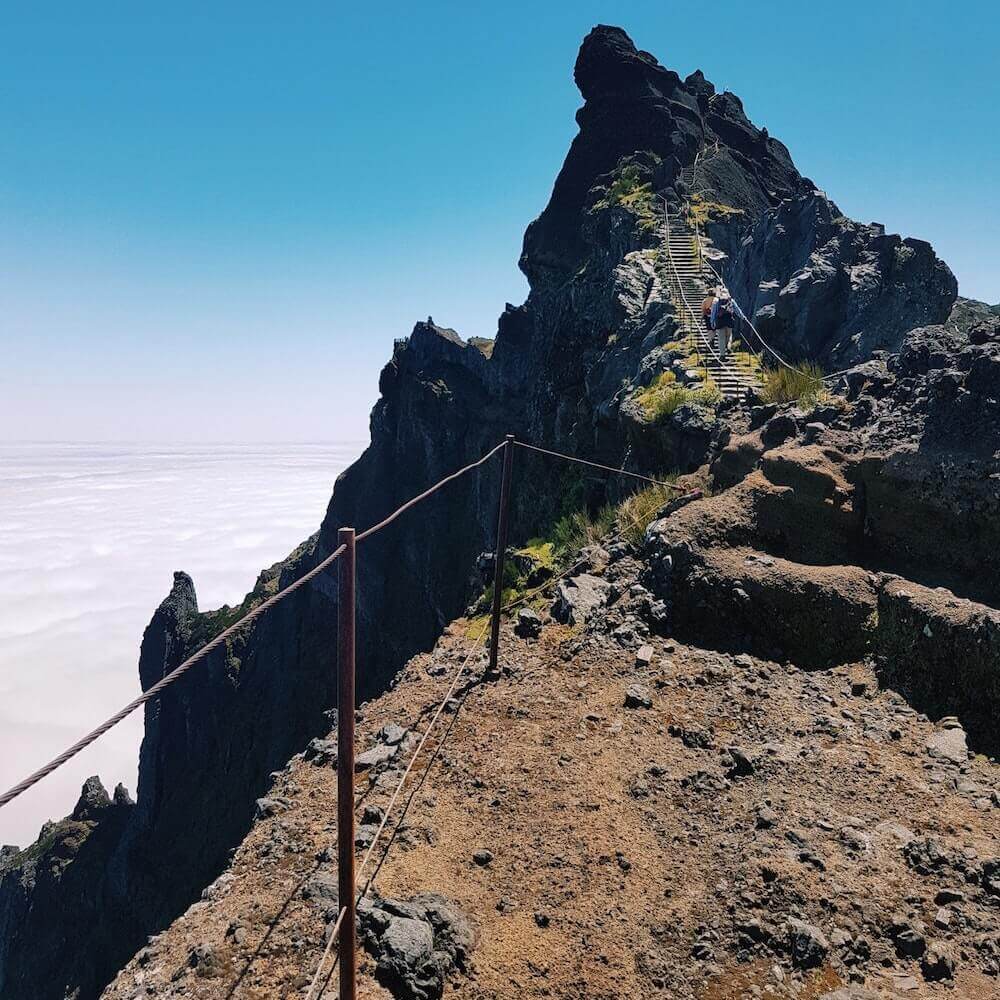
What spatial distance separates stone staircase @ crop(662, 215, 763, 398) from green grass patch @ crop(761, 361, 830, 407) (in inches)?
41.9

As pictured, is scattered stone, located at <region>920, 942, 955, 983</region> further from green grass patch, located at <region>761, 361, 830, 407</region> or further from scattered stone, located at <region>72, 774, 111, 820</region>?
scattered stone, located at <region>72, 774, 111, 820</region>

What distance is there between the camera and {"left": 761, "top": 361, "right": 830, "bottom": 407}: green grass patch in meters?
11.1

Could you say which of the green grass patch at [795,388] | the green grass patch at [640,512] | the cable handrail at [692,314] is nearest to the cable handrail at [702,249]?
the cable handrail at [692,314]

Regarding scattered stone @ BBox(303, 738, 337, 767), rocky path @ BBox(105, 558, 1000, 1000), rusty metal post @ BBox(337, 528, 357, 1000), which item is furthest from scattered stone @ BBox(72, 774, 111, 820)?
rusty metal post @ BBox(337, 528, 357, 1000)

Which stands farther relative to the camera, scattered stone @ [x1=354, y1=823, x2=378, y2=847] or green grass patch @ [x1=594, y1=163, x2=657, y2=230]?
green grass patch @ [x1=594, y1=163, x2=657, y2=230]

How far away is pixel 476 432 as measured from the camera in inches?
1909

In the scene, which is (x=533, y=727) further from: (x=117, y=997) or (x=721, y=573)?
(x=117, y=997)

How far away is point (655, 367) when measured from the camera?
57.4ft

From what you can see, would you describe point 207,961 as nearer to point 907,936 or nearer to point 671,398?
point 907,936

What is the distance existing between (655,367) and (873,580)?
10958 millimetres

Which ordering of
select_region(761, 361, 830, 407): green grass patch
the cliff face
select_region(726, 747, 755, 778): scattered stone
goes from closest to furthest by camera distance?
1. select_region(726, 747, 755, 778): scattered stone
2. select_region(761, 361, 830, 407): green grass patch
3. the cliff face

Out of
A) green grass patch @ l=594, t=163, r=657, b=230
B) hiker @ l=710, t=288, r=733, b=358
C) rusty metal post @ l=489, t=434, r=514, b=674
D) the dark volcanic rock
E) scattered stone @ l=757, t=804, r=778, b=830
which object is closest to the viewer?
scattered stone @ l=757, t=804, r=778, b=830

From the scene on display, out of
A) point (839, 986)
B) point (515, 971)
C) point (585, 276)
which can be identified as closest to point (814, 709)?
point (839, 986)

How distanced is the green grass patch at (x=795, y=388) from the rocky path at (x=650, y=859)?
5720mm
